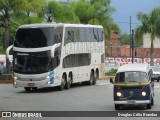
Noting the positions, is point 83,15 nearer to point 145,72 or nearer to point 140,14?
point 140,14

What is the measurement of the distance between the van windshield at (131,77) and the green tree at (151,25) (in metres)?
47.7

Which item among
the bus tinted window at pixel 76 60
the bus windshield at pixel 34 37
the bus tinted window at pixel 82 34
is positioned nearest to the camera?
the bus windshield at pixel 34 37

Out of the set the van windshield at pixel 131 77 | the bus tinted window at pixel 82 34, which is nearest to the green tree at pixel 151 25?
the bus tinted window at pixel 82 34

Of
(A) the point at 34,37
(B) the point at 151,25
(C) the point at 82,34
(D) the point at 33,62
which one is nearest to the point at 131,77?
(D) the point at 33,62

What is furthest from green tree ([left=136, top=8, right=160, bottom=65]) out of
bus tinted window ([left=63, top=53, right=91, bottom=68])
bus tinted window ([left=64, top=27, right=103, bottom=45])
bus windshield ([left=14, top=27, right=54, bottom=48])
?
bus windshield ([left=14, top=27, right=54, bottom=48])

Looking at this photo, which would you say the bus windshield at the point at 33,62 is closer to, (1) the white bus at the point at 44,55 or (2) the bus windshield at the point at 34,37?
(1) the white bus at the point at 44,55

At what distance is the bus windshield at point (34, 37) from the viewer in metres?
33.3

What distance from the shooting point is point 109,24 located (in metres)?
79.3

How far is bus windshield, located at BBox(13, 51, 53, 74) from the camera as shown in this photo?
33.4m

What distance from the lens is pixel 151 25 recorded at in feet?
230

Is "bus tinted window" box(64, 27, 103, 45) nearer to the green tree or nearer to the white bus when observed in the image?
the white bus

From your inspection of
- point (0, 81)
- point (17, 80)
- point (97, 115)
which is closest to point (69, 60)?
point (17, 80)

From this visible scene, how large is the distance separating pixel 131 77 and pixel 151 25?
4874 centimetres

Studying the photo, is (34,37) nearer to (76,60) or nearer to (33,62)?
(33,62)
